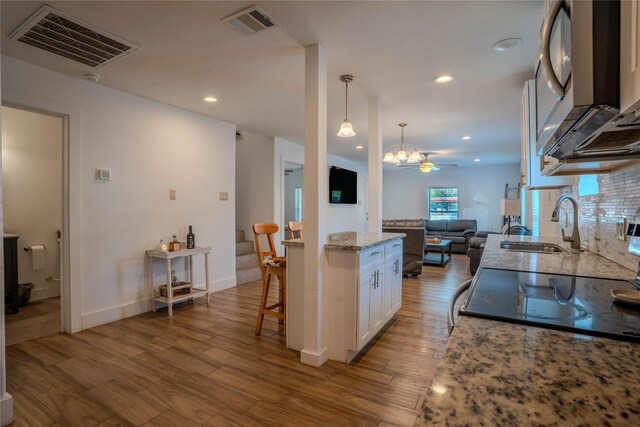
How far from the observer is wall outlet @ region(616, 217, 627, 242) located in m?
1.46

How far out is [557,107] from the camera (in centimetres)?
87

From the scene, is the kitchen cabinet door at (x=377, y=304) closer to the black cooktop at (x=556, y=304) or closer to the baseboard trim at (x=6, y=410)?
the black cooktop at (x=556, y=304)

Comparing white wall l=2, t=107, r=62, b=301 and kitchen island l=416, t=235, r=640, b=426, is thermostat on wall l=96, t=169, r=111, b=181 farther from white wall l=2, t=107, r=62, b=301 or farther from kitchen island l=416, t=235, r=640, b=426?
kitchen island l=416, t=235, r=640, b=426

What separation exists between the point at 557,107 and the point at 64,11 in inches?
109

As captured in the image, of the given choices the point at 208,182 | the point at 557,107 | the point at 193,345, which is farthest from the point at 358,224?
the point at 557,107

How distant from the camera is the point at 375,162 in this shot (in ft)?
11.8

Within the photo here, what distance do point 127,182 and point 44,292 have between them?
Result: 2.12m

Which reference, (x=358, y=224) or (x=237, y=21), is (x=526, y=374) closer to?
(x=237, y=21)

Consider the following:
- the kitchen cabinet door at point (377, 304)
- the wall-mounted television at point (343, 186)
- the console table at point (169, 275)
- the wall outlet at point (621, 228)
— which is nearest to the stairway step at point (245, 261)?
the console table at point (169, 275)

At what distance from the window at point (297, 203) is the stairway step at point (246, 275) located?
4.43m

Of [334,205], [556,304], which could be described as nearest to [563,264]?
[556,304]

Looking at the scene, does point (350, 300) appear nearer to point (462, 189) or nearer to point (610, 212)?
point (610, 212)

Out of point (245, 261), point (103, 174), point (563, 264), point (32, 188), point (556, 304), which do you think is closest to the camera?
point (556, 304)

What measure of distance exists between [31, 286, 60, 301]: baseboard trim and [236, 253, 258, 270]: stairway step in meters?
2.40
